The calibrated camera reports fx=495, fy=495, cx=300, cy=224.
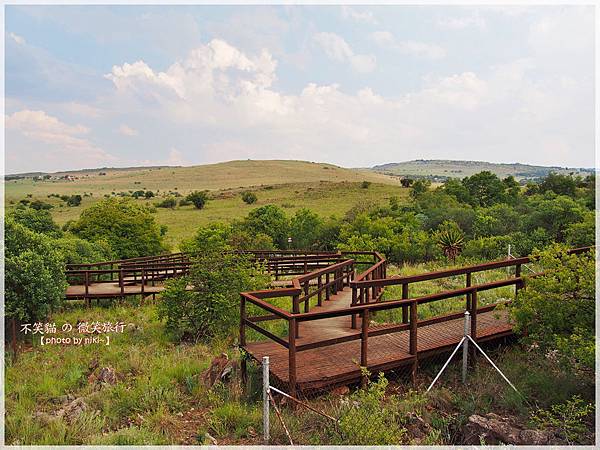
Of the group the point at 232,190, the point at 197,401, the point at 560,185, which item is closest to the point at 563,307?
the point at 197,401

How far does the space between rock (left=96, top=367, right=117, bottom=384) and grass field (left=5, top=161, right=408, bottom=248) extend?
90.8ft

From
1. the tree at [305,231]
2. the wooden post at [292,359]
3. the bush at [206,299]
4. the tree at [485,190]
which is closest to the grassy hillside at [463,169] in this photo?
the tree at [485,190]

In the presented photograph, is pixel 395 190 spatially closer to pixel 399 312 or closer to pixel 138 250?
pixel 138 250

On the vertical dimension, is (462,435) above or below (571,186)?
below

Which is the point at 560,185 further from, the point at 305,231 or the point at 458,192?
the point at 305,231

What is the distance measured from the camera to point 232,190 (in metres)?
85.8

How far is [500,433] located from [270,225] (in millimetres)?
25881

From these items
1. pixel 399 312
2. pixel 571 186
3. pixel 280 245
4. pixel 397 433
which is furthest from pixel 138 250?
pixel 571 186

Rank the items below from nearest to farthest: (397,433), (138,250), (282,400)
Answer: (397,433), (282,400), (138,250)

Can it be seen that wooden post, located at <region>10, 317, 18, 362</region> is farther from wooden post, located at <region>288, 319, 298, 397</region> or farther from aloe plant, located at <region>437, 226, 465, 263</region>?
aloe plant, located at <region>437, 226, 465, 263</region>

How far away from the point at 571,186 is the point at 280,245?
95.3ft

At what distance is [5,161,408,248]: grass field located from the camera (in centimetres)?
5419

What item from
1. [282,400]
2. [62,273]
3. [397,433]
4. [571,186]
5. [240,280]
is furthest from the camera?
[571,186]

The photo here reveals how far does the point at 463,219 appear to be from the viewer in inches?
1163
